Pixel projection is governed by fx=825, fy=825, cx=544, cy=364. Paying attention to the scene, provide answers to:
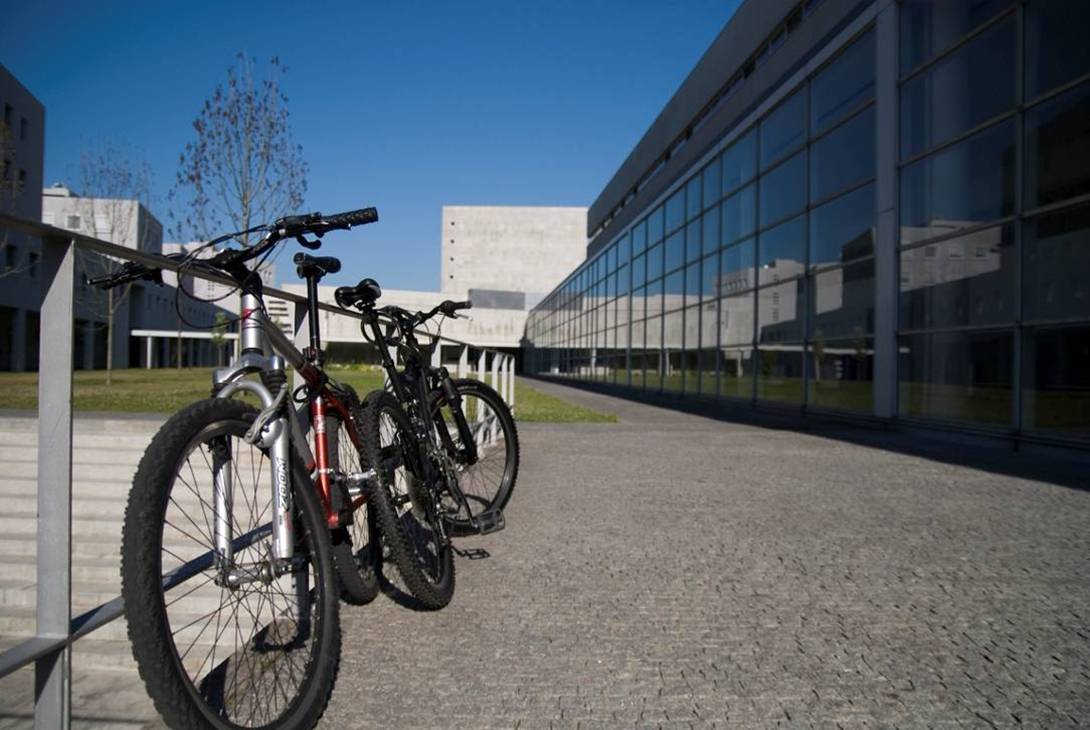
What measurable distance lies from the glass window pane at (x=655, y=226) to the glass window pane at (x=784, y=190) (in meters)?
8.46

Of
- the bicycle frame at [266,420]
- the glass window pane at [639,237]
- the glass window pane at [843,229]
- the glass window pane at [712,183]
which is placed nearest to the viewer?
the bicycle frame at [266,420]

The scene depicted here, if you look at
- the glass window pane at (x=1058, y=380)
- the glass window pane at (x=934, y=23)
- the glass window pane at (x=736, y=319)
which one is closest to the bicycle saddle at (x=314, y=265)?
the glass window pane at (x=1058, y=380)

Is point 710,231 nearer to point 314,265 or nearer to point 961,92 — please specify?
point 961,92

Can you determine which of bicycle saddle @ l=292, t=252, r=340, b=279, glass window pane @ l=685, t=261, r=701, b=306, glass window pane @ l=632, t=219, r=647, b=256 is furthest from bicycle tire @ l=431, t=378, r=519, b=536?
glass window pane @ l=632, t=219, r=647, b=256

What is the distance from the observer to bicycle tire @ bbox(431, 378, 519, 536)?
486cm

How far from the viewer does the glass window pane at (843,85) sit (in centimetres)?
1377

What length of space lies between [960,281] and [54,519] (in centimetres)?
1146

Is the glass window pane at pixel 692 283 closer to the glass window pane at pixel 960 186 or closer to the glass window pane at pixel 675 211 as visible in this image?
the glass window pane at pixel 675 211

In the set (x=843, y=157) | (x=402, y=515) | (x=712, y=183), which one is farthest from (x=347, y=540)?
(x=712, y=183)

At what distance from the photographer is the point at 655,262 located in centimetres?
2695

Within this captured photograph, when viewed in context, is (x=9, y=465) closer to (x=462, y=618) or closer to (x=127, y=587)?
(x=462, y=618)

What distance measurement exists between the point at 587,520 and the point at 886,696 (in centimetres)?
291

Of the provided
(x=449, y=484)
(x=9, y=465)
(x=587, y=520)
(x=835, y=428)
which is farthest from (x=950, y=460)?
(x=9, y=465)

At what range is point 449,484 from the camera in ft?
12.6
